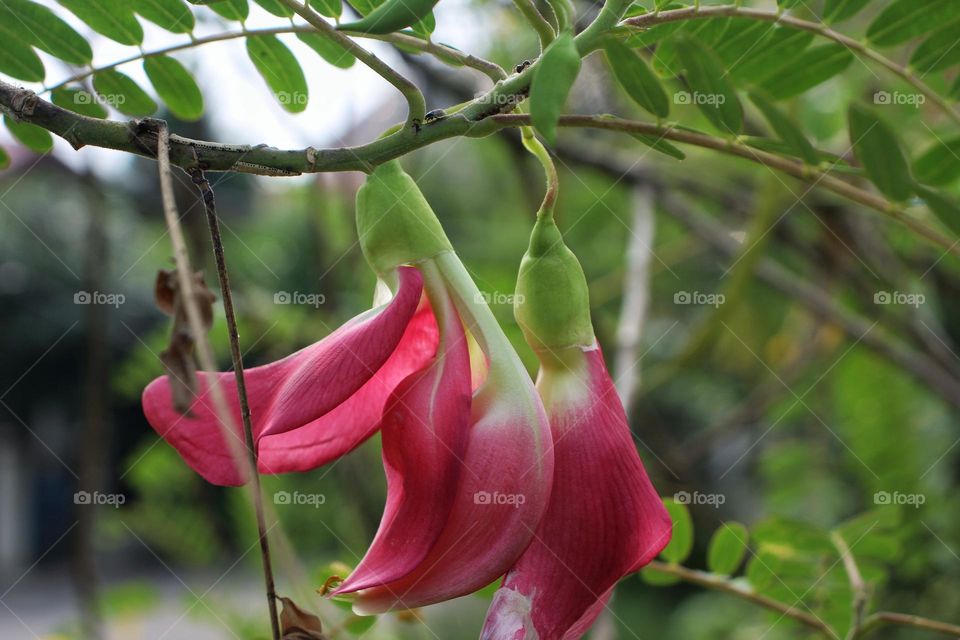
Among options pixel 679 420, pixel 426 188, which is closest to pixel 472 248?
pixel 426 188

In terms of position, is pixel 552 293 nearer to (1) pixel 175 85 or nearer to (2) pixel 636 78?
(2) pixel 636 78

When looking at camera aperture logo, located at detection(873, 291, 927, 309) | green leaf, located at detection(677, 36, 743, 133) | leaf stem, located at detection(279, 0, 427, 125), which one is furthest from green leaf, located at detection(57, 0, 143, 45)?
camera aperture logo, located at detection(873, 291, 927, 309)

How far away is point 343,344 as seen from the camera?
0.32 metres

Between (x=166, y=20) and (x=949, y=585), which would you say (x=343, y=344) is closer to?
(x=166, y=20)

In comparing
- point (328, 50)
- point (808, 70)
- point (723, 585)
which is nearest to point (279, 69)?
point (328, 50)

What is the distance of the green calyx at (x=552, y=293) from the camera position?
369mm

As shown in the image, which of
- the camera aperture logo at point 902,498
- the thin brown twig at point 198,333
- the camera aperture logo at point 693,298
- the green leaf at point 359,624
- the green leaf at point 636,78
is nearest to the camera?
the thin brown twig at point 198,333

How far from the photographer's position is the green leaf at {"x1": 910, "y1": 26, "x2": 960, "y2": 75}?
47 cm

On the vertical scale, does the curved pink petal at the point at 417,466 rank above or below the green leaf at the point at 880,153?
below

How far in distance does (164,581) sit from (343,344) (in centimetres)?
514

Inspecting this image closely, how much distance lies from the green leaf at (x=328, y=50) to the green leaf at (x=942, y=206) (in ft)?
0.93

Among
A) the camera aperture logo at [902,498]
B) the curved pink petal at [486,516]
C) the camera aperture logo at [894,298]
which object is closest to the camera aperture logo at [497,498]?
the curved pink petal at [486,516]

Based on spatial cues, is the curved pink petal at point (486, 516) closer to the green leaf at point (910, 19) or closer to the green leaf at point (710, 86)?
the green leaf at point (710, 86)

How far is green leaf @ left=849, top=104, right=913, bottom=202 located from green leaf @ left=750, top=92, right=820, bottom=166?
2 centimetres
